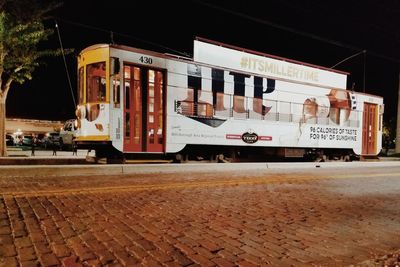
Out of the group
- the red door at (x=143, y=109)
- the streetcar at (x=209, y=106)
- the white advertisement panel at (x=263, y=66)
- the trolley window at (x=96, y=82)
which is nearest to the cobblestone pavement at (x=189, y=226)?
the red door at (x=143, y=109)

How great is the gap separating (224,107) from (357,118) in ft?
28.5

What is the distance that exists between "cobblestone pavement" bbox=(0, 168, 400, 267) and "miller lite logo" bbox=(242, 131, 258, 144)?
6.02m

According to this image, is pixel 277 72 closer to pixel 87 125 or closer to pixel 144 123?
pixel 144 123

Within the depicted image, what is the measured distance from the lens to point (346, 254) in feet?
11.9

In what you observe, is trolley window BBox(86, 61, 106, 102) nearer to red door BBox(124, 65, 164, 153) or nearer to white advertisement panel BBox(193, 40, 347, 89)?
red door BBox(124, 65, 164, 153)

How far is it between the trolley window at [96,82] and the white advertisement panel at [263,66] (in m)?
3.39

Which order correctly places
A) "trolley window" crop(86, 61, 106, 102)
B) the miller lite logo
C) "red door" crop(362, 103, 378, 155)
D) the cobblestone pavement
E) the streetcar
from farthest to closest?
"red door" crop(362, 103, 378, 155) < the miller lite logo < "trolley window" crop(86, 61, 106, 102) < the streetcar < the cobblestone pavement

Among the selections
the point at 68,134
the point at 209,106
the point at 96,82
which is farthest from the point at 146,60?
the point at 68,134

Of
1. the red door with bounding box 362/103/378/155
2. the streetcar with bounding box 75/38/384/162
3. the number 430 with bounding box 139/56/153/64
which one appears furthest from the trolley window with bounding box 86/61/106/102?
the red door with bounding box 362/103/378/155

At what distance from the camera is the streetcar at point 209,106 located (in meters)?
11.1

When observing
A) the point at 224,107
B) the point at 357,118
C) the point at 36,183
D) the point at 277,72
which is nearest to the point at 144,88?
the point at 224,107

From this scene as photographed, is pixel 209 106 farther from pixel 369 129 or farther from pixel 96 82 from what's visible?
pixel 369 129

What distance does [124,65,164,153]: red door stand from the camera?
11.1m

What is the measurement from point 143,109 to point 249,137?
4.67 meters
